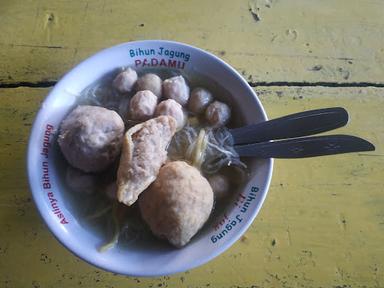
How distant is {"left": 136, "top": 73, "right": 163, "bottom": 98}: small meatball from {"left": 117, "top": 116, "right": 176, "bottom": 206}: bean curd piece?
3.7 inches

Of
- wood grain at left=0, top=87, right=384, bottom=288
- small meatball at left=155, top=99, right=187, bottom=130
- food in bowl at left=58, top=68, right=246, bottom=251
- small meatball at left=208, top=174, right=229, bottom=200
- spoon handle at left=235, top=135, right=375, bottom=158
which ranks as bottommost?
wood grain at left=0, top=87, right=384, bottom=288

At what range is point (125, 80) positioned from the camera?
69 cm

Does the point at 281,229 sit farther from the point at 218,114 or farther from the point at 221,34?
the point at 221,34

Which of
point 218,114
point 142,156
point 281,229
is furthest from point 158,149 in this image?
point 281,229

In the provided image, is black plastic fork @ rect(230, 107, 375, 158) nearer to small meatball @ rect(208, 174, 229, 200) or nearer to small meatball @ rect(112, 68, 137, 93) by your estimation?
small meatball @ rect(208, 174, 229, 200)

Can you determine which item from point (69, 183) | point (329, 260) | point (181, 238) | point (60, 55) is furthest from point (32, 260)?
point (329, 260)

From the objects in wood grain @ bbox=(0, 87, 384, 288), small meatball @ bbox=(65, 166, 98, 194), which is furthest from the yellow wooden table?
small meatball @ bbox=(65, 166, 98, 194)

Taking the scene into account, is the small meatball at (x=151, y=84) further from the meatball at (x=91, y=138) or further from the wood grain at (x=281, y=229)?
the wood grain at (x=281, y=229)

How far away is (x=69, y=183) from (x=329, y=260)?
444 mm

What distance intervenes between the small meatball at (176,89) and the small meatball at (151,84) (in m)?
0.01

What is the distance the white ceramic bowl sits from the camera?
0.58m

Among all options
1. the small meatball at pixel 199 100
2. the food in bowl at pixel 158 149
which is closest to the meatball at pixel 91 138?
the food in bowl at pixel 158 149

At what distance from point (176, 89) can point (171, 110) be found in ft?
0.17

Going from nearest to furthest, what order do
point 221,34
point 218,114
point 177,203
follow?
point 177,203 → point 218,114 → point 221,34
